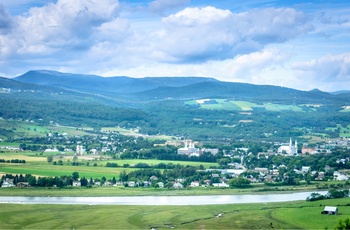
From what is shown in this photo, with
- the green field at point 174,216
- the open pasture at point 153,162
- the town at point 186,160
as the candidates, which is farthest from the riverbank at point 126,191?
the open pasture at point 153,162

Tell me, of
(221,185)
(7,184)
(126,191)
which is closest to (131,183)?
(126,191)

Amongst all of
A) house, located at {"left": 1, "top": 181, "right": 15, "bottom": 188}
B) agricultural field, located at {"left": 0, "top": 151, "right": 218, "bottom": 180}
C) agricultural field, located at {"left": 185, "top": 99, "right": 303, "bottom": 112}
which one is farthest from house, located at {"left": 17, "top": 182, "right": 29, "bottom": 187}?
agricultural field, located at {"left": 185, "top": 99, "right": 303, "bottom": 112}

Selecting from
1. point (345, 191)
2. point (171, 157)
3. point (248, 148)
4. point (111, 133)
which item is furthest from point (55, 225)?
point (111, 133)

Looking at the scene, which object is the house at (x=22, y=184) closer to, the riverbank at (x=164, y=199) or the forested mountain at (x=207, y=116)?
the riverbank at (x=164, y=199)

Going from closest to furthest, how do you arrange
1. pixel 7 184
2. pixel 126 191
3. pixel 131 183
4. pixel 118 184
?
pixel 126 191
pixel 7 184
pixel 118 184
pixel 131 183

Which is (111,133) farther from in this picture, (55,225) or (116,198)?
(55,225)

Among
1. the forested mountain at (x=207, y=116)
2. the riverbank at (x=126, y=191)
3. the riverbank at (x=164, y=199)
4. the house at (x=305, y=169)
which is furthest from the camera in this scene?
the forested mountain at (x=207, y=116)

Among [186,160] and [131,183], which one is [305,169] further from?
[131,183]
